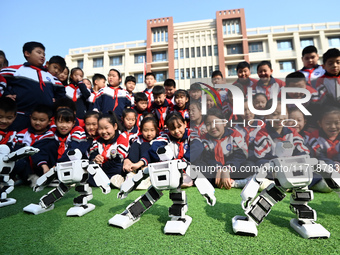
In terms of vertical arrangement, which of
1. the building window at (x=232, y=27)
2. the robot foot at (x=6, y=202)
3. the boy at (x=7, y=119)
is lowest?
the robot foot at (x=6, y=202)

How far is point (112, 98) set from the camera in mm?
4859

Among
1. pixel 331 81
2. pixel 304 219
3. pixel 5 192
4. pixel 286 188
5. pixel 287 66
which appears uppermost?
pixel 287 66

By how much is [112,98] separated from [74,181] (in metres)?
2.97

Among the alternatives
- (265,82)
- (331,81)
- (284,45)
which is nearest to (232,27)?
(284,45)

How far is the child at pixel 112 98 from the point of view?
4.80m

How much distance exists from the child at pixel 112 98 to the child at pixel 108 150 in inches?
48.4

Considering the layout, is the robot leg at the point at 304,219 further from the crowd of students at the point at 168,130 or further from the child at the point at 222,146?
the child at the point at 222,146

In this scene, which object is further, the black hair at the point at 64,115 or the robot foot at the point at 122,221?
the black hair at the point at 64,115

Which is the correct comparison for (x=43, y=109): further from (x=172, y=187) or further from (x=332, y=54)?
(x=332, y=54)

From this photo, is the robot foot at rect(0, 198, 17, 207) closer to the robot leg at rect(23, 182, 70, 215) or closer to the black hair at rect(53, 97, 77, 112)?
the robot leg at rect(23, 182, 70, 215)

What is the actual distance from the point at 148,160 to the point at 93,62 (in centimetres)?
2592

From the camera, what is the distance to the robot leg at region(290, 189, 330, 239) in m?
1.54

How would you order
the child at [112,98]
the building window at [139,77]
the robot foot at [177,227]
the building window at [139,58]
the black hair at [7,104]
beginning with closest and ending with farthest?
the robot foot at [177,227] → the black hair at [7,104] → the child at [112,98] → the building window at [139,77] → the building window at [139,58]

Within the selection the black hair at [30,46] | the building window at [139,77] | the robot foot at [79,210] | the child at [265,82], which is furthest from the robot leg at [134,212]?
the building window at [139,77]
